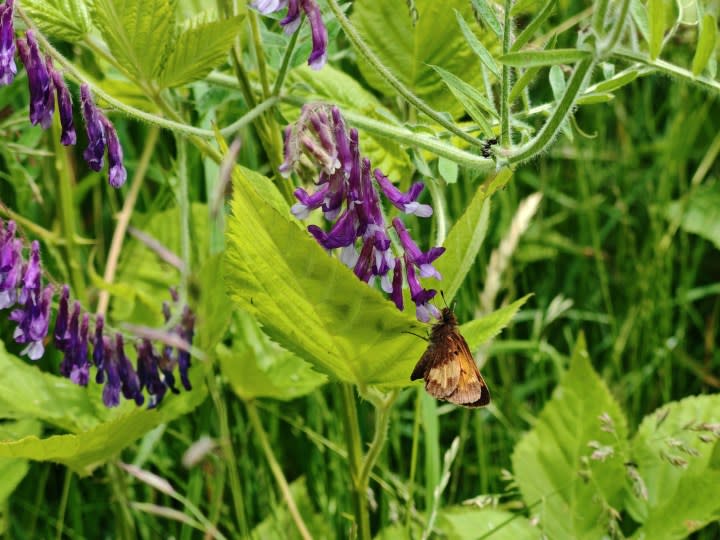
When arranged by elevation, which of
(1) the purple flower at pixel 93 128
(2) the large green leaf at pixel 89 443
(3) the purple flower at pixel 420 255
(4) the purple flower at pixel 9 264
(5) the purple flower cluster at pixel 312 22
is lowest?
(2) the large green leaf at pixel 89 443

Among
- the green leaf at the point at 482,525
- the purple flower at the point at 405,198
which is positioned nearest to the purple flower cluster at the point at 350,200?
the purple flower at the point at 405,198

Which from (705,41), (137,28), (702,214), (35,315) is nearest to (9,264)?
(35,315)

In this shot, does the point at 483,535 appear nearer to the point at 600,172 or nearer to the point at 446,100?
the point at 446,100

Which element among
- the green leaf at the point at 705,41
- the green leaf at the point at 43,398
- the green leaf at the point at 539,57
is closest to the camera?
the green leaf at the point at 539,57

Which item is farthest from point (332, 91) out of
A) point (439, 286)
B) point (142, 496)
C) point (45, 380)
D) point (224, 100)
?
point (142, 496)

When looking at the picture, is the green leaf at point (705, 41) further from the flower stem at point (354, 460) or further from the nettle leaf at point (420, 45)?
the flower stem at point (354, 460)

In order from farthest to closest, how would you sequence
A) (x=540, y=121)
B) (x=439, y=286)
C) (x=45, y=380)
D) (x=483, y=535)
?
(x=540, y=121), (x=45, y=380), (x=483, y=535), (x=439, y=286)

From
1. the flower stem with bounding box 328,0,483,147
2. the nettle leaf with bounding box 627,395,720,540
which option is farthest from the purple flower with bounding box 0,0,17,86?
the nettle leaf with bounding box 627,395,720,540
